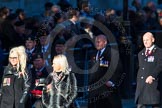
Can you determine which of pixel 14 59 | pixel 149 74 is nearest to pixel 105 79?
pixel 149 74

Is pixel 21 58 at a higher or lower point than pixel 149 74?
higher

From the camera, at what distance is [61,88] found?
1211 centimetres

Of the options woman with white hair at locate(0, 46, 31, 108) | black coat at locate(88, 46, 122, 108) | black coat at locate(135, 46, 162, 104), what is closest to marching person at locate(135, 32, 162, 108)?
→ black coat at locate(135, 46, 162, 104)

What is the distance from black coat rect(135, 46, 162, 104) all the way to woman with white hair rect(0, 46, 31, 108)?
8.65ft

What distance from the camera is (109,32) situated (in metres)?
17.9

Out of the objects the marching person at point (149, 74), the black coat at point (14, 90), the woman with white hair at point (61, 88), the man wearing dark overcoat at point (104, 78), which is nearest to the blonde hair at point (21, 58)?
the black coat at point (14, 90)

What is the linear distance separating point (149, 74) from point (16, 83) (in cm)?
294

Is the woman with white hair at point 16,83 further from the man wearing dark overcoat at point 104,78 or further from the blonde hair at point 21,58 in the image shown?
the man wearing dark overcoat at point 104,78

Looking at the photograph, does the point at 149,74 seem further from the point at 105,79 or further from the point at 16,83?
the point at 16,83

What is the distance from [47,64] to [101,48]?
1171mm

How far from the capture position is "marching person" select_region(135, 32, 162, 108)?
14.1 metres

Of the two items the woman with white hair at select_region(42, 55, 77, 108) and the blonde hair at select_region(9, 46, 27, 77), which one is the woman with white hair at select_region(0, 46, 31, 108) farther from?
the woman with white hair at select_region(42, 55, 77, 108)

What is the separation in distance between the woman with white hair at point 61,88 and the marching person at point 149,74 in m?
2.45

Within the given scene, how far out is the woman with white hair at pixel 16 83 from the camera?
1245 centimetres
